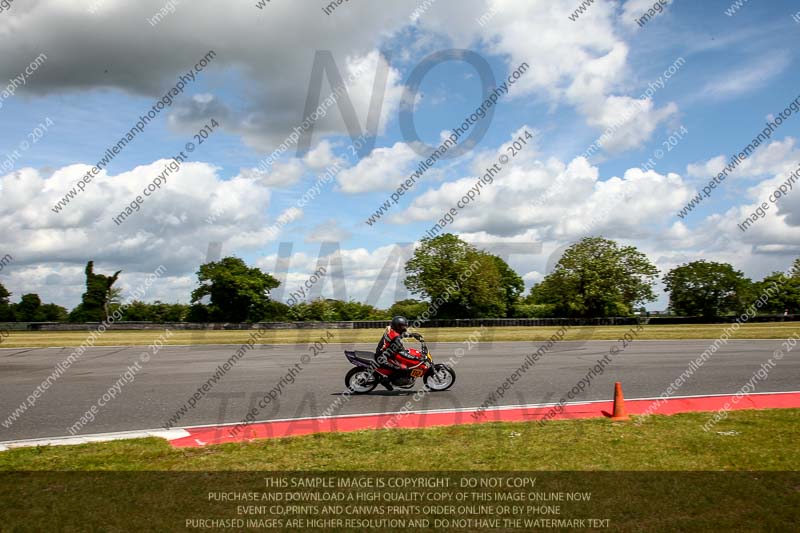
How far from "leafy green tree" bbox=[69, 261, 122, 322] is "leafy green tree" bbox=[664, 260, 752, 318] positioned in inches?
3152

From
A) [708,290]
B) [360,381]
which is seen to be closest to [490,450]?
[360,381]

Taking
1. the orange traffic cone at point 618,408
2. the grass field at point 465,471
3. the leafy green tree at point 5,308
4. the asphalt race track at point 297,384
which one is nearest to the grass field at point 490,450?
the grass field at point 465,471

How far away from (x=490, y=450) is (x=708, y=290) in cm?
8601

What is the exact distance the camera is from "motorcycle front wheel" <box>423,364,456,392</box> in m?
12.2

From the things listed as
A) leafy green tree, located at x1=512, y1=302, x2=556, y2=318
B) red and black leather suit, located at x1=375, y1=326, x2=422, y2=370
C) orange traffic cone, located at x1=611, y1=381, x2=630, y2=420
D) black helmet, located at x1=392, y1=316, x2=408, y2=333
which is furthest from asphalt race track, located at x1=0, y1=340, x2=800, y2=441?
leafy green tree, located at x1=512, y1=302, x2=556, y2=318

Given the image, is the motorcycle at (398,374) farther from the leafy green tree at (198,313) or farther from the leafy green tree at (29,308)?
the leafy green tree at (29,308)

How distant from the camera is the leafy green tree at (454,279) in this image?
7019 cm

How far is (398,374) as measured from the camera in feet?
39.0

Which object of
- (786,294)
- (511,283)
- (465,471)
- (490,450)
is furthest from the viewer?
(511,283)

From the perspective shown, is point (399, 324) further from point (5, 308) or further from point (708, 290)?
point (5, 308)

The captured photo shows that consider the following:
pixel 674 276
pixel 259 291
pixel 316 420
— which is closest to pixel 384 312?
pixel 259 291

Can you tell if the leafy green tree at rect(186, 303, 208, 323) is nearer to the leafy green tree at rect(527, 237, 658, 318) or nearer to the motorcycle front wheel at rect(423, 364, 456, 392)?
Answer: the leafy green tree at rect(527, 237, 658, 318)

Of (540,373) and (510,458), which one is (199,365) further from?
(510,458)

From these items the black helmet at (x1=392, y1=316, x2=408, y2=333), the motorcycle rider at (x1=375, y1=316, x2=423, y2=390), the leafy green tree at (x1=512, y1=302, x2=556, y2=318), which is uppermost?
the leafy green tree at (x1=512, y1=302, x2=556, y2=318)
